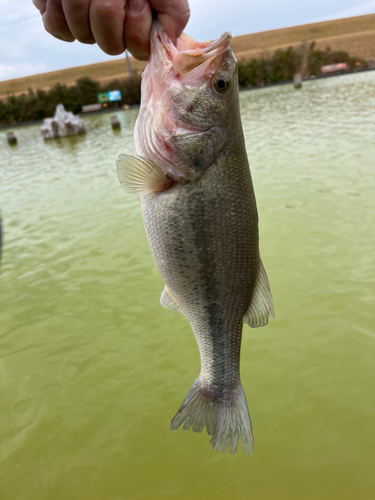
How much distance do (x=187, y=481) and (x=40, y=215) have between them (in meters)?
7.68

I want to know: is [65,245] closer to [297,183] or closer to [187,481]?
[297,183]

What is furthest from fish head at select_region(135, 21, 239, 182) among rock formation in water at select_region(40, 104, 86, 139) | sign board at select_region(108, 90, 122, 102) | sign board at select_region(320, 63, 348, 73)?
sign board at select_region(320, 63, 348, 73)

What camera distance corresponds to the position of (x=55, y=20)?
1448 mm

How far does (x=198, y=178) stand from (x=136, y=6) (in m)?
0.68

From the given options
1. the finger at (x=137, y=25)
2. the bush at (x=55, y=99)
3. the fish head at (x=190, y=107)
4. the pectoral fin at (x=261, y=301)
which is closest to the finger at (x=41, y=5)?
the finger at (x=137, y=25)

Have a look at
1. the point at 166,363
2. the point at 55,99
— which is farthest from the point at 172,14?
the point at 55,99

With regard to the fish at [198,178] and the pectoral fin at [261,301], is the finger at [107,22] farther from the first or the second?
the pectoral fin at [261,301]

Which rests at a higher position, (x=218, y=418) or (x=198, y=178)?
(x=198, y=178)

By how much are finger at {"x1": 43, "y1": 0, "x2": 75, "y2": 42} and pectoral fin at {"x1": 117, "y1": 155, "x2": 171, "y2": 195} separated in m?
0.51

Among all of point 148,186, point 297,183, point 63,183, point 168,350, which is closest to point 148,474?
point 168,350

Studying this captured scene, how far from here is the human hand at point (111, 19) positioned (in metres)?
1.34

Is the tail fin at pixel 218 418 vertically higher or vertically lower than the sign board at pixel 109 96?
lower

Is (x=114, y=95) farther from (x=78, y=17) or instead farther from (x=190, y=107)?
(x=78, y=17)

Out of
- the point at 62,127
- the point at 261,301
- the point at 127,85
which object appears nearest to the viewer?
the point at 261,301
